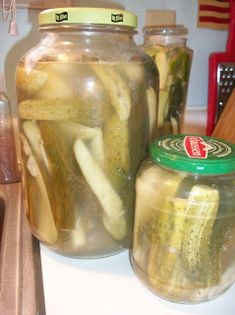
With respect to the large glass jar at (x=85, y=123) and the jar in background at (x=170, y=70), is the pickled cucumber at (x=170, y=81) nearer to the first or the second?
the jar in background at (x=170, y=70)

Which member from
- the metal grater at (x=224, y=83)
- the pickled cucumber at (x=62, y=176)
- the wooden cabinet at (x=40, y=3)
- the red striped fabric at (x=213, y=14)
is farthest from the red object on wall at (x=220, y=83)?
the pickled cucumber at (x=62, y=176)

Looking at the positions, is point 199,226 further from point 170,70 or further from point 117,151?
point 170,70

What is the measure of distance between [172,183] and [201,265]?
95 mm

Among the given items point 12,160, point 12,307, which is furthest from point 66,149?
point 12,160

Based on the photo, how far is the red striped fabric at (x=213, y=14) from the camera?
3.17ft

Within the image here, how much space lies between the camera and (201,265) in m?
0.34

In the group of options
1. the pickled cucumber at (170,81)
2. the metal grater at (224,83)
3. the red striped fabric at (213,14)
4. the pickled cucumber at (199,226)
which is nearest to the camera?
the pickled cucumber at (199,226)

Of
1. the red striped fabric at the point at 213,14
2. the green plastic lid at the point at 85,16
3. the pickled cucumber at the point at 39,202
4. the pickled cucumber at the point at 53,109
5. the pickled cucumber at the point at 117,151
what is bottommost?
the pickled cucumber at the point at 39,202

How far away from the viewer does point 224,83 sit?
0.79 meters

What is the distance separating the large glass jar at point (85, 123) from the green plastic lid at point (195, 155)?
53mm

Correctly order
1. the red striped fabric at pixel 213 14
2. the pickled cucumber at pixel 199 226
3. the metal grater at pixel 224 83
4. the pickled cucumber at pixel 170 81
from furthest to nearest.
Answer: the red striped fabric at pixel 213 14 < the metal grater at pixel 224 83 < the pickled cucumber at pixel 170 81 < the pickled cucumber at pixel 199 226

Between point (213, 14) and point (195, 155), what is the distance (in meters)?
0.82

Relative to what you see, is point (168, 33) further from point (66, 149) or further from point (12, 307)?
point (12, 307)

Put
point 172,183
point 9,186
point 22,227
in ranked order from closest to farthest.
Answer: point 172,183
point 22,227
point 9,186
